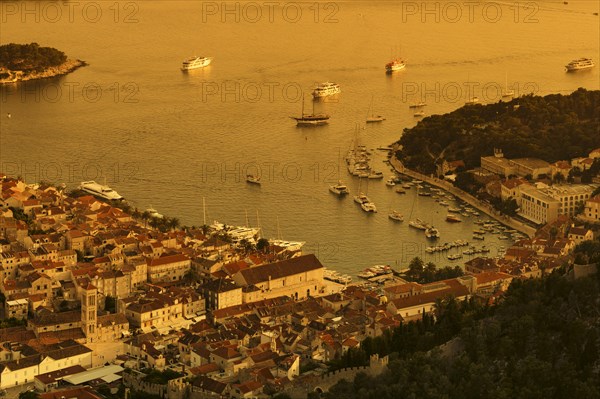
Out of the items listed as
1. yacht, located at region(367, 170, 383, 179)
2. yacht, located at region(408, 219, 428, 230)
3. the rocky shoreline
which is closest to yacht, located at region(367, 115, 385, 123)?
yacht, located at region(367, 170, 383, 179)

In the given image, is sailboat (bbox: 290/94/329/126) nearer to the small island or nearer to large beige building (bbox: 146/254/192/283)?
the small island

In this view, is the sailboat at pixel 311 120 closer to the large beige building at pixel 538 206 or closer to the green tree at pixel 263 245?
the large beige building at pixel 538 206

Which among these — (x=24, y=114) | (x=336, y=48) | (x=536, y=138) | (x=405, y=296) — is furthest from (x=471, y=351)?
(x=336, y=48)

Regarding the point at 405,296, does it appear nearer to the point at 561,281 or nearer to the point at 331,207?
the point at 561,281

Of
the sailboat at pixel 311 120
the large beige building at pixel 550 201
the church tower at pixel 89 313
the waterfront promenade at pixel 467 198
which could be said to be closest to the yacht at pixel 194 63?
the sailboat at pixel 311 120

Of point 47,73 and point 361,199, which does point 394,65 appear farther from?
point 361,199

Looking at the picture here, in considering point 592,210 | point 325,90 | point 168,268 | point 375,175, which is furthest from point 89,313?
point 325,90
